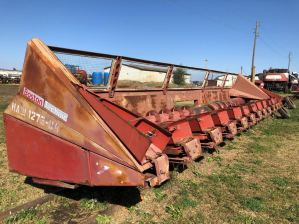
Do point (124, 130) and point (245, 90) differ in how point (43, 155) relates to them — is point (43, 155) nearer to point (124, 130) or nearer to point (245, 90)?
point (124, 130)

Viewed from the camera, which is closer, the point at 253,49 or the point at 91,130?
the point at 91,130

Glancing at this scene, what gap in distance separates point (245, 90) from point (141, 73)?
19.5 feet

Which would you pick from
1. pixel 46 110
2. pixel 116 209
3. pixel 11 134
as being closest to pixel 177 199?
pixel 116 209

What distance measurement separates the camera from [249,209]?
9.14ft

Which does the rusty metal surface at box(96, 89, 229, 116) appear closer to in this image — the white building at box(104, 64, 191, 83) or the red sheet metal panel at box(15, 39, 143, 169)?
the white building at box(104, 64, 191, 83)

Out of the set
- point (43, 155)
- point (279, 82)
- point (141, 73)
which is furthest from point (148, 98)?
point (279, 82)

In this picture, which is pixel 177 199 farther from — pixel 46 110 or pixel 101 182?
pixel 46 110

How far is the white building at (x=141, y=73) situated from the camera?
13.5 feet


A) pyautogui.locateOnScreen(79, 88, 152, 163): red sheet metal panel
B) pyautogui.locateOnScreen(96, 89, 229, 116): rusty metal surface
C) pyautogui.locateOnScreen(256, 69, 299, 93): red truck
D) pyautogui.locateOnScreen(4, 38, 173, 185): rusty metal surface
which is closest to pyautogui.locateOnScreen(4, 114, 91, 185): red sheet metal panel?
pyautogui.locateOnScreen(4, 38, 173, 185): rusty metal surface

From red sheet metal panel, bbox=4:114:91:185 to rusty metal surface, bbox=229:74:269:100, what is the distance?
A: 7.83 metres

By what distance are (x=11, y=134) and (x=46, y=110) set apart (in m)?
0.72

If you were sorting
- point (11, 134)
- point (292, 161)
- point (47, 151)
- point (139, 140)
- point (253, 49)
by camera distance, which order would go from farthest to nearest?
point (253, 49)
point (292, 161)
point (11, 134)
point (47, 151)
point (139, 140)

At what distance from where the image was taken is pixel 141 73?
469 cm

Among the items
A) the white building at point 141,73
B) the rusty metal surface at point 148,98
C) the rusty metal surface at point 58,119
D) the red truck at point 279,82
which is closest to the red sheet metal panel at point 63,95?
the rusty metal surface at point 58,119
